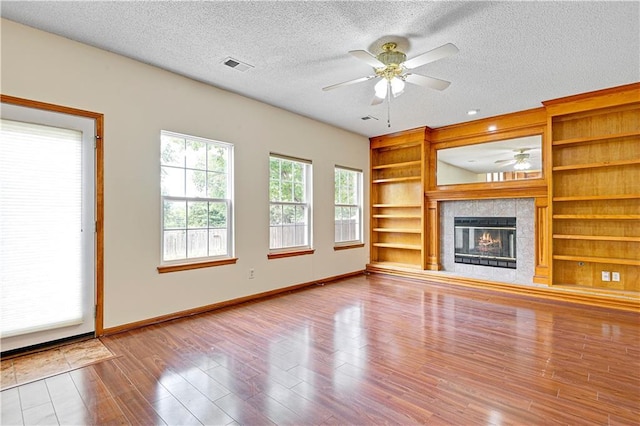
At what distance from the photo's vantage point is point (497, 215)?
5367mm

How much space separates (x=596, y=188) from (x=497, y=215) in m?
1.33

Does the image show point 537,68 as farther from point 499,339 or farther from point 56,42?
point 56,42

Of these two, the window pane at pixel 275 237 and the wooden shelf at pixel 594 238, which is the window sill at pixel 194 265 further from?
the wooden shelf at pixel 594 238

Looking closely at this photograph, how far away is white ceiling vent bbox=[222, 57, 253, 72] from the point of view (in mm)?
3358

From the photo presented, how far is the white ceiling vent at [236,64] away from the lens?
3.36 meters

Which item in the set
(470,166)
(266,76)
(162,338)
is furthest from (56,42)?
(470,166)

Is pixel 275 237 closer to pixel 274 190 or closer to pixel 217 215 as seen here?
pixel 274 190

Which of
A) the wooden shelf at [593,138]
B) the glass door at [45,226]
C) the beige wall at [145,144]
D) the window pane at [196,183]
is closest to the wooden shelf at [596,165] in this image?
the wooden shelf at [593,138]

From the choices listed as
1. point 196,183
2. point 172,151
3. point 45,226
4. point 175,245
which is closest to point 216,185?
point 196,183

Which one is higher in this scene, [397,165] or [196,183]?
[397,165]

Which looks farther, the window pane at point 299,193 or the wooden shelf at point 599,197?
the window pane at point 299,193

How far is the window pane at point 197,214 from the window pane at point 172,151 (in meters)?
0.51

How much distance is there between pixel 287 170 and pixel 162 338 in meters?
2.97

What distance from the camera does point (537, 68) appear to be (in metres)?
3.48
